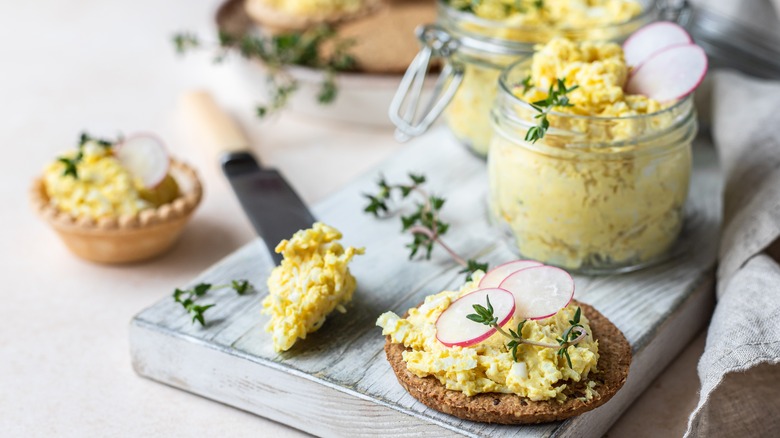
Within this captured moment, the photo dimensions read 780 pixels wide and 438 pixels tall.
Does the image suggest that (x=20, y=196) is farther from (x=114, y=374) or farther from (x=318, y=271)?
(x=318, y=271)

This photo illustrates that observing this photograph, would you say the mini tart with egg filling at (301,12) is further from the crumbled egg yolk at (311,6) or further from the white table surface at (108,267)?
the white table surface at (108,267)

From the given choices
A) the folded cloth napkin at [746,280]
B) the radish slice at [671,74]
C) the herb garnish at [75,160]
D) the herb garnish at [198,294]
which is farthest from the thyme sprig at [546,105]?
the herb garnish at [75,160]

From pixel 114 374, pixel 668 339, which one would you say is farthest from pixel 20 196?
pixel 668 339

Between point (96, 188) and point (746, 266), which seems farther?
point (96, 188)

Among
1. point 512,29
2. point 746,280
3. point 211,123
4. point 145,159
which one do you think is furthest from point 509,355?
point 211,123

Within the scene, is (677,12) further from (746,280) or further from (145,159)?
(145,159)
